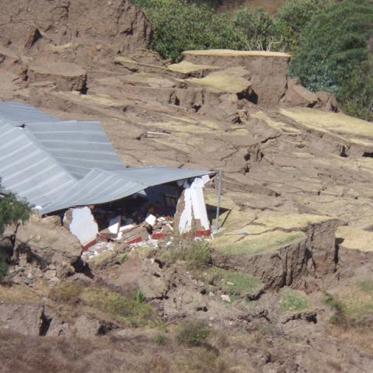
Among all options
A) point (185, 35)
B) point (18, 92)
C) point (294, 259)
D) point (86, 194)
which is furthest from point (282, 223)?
point (185, 35)

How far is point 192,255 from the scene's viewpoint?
1009 centimetres

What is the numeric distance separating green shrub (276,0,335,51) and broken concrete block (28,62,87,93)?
15735mm

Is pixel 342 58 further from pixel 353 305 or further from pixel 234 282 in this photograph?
pixel 234 282

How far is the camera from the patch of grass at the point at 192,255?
10.0 m

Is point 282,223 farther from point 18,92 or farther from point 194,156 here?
point 18,92

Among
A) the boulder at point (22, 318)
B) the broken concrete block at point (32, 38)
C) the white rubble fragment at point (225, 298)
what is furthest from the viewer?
the broken concrete block at point (32, 38)

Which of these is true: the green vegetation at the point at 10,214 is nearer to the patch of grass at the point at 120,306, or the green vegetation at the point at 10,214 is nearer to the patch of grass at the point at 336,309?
the patch of grass at the point at 120,306

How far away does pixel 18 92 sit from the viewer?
17.8 metres

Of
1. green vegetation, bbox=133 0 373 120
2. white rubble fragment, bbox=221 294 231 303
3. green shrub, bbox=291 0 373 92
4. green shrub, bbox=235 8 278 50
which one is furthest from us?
green shrub, bbox=235 8 278 50

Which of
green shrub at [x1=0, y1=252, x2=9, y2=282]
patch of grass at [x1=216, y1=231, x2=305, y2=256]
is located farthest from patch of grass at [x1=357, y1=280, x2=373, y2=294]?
green shrub at [x1=0, y1=252, x2=9, y2=282]

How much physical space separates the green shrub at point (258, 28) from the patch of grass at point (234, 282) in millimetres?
20016

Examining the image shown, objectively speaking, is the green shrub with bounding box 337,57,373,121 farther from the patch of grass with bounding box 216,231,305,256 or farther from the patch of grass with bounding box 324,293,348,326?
the patch of grass with bounding box 324,293,348,326

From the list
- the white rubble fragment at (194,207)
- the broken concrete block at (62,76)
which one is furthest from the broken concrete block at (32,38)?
the white rubble fragment at (194,207)

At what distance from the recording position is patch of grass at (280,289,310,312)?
32.0 ft
